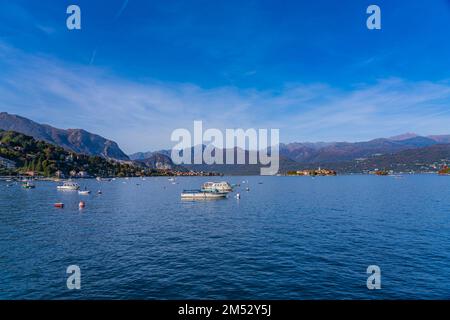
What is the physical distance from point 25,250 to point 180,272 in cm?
1933

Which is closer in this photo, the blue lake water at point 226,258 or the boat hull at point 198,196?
the blue lake water at point 226,258

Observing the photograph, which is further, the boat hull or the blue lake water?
the boat hull

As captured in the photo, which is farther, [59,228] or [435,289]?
[59,228]

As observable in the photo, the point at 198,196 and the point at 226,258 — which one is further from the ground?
the point at 198,196

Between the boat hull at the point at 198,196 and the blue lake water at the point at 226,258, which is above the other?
the boat hull at the point at 198,196

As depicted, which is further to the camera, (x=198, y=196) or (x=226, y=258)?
(x=198, y=196)

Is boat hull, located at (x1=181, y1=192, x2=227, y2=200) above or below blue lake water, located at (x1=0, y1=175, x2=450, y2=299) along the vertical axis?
above
